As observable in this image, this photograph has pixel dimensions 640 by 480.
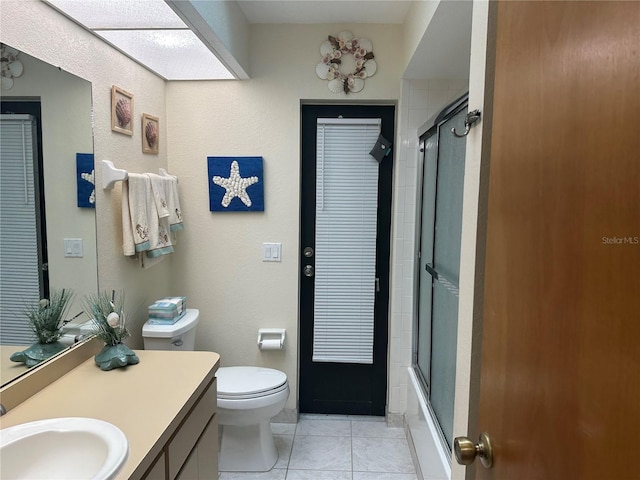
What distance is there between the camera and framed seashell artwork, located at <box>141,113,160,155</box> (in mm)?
2240

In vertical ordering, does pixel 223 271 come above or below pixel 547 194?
below

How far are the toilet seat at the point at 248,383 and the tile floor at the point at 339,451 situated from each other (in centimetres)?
45

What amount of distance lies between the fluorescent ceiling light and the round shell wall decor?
593mm

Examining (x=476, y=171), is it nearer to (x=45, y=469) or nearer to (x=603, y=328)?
(x=603, y=328)

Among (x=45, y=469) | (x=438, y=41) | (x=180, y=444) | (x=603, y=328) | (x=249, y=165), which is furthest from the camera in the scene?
(x=249, y=165)

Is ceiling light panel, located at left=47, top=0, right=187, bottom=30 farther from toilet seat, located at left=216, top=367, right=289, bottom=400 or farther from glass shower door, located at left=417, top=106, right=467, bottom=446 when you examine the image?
toilet seat, located at left=216, top=367, right=289, bottom=400

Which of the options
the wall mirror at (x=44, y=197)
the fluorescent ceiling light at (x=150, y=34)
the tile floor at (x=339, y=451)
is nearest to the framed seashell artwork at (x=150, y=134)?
the fluorescent ceiling light at (x=150, y=34)

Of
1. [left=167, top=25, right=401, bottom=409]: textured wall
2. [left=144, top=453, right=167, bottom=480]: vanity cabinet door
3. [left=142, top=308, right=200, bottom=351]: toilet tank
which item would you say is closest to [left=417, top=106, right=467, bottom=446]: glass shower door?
[left=167, top=25, right=401, bottom=409]: textured wall

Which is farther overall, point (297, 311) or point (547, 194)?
point (297, 311)

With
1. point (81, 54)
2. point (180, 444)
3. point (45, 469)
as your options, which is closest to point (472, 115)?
point (180, 444)

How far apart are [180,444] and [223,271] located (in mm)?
1436

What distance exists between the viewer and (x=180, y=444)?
4.23 feet

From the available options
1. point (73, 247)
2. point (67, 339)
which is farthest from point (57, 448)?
point (73, 247)

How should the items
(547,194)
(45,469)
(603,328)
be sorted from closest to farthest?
(603,328)
(547,194)
(45,469)
